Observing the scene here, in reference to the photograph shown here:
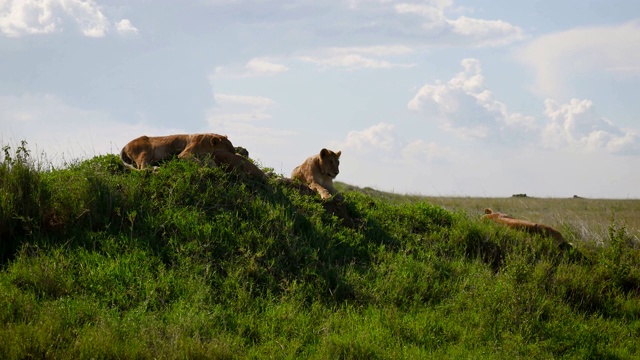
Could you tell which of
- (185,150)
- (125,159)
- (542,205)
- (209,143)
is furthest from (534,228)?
(542,205)

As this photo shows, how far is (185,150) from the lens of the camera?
1205 cm

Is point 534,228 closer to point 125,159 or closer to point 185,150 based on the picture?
point 185,150

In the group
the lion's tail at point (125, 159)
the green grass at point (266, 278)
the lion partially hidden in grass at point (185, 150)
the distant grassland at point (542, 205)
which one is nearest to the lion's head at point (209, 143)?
the lion partially hidden in grass at point (185, 150)

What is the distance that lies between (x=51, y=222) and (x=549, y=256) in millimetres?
8055

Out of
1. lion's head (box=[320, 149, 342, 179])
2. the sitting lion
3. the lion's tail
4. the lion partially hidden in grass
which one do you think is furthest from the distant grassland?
the lion's tail

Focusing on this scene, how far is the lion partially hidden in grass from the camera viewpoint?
11961mm

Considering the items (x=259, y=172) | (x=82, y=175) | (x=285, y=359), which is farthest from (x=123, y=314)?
(x=259, y=172)

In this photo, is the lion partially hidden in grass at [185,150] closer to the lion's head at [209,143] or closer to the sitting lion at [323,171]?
the lion's head at [209,143]

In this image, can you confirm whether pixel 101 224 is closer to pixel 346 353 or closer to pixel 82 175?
pixel 82 175

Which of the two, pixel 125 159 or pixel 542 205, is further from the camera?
pixel 542 205

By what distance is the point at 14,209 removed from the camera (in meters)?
10.2

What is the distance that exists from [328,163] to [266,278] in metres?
3.95

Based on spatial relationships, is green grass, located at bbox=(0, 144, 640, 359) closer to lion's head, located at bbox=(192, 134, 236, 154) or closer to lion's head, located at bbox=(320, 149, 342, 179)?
lion's head, located at bbox=(192, 134, 236, 154)

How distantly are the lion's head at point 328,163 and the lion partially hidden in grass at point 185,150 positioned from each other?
53.1 inches
